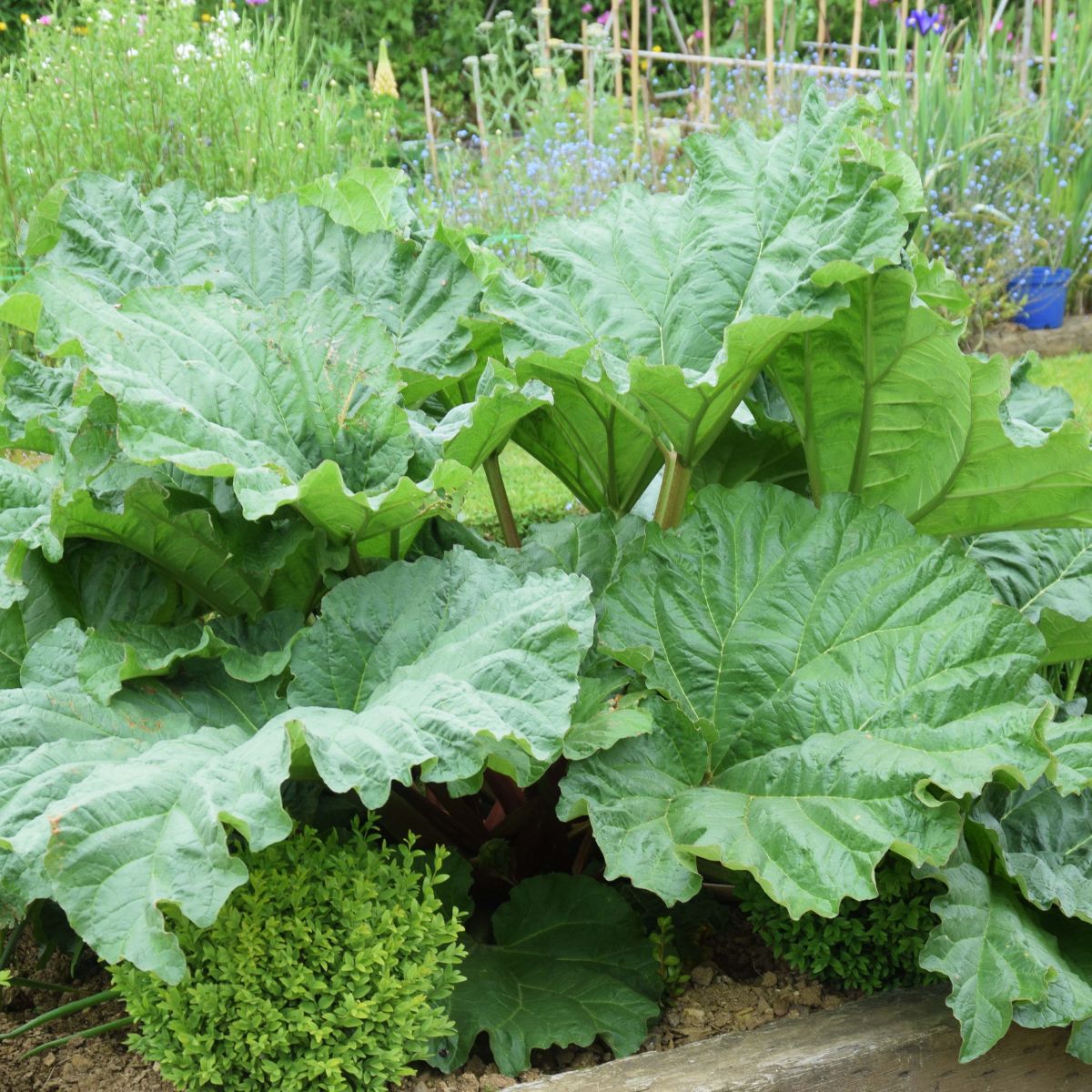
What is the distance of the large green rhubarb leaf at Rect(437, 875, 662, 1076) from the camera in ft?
5.60

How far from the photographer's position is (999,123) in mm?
6484

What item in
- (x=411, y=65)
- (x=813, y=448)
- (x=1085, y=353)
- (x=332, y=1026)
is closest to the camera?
(x=332, y=1026)

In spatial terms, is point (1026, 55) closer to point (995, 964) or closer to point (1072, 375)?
point (1072, 375)

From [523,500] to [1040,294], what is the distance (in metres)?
3.92

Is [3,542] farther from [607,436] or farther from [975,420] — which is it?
[975,420]

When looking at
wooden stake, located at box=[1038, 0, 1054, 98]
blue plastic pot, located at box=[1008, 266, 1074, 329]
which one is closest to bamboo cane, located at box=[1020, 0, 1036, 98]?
wooden stake, located at box=[1038, 0, 1054, 98]

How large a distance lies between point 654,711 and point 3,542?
930mm

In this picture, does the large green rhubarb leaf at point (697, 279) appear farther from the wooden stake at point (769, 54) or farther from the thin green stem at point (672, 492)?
the wooden stake at point (769, 54)

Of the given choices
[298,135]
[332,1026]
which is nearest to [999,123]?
[298,135]

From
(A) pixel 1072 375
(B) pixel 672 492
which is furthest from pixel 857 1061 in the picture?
(A) pixel 1072 375

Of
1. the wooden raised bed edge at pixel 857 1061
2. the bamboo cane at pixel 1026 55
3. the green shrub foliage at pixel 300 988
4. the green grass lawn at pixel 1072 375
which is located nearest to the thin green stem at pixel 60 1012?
the green shrub foliage at pixel 300 988

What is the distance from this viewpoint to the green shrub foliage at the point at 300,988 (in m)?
1.50

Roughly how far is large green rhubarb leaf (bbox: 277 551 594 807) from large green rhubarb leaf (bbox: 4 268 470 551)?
0.38 ft

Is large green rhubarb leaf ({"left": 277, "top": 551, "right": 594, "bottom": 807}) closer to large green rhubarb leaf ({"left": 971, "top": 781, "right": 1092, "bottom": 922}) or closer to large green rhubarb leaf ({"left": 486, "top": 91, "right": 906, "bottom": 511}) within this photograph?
large green rhubarb leaf ({"left": 486, "top": 91, "right": 906, "bottom": 511})
